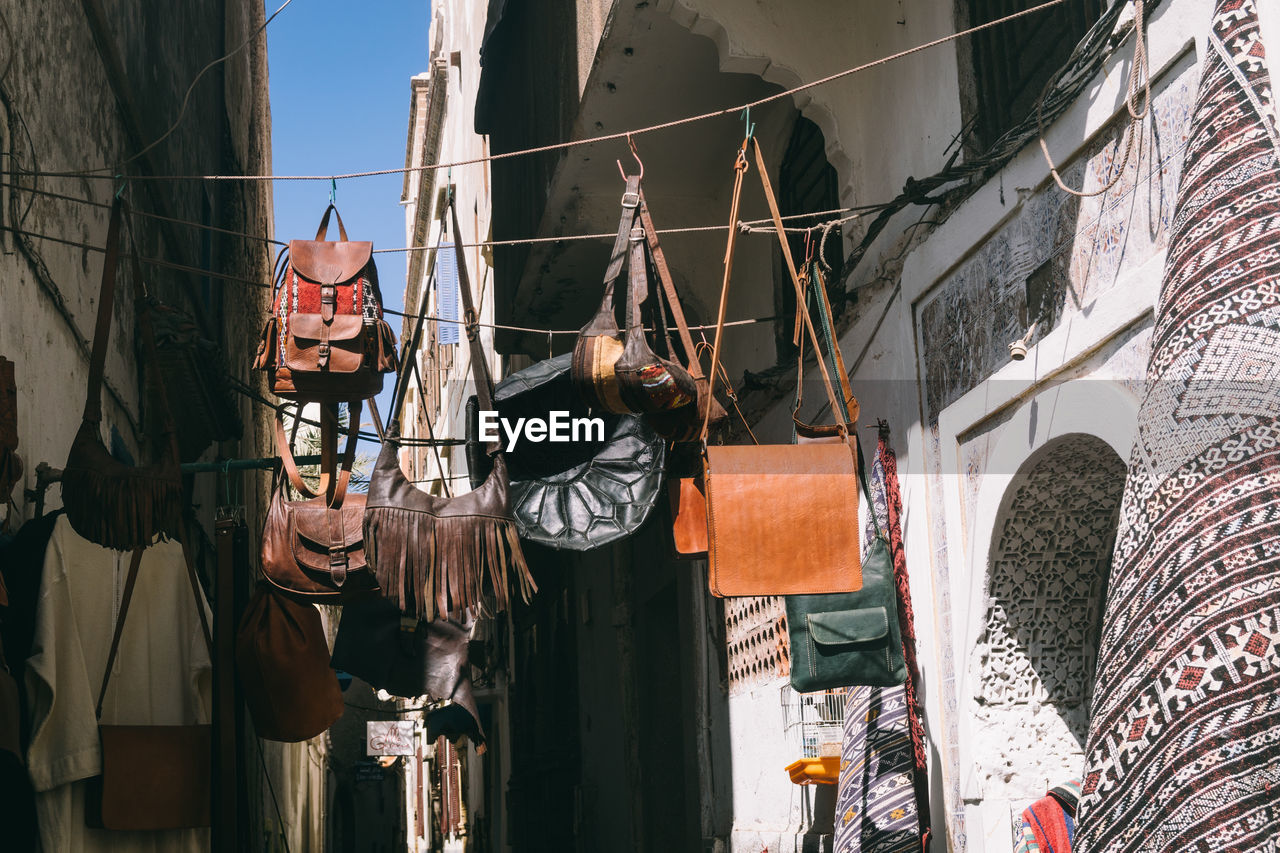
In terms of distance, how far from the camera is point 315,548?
4.70m

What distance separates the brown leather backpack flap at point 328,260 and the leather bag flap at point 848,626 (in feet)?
6.71

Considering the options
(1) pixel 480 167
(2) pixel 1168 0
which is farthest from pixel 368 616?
(1) pixel 480 167

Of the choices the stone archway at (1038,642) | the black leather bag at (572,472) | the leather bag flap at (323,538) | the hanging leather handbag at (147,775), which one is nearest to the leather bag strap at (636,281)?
the leather bag flap at (323,538)

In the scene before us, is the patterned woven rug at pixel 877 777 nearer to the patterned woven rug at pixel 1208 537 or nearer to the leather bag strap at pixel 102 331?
the patterned woven rug at pixel 1208 537

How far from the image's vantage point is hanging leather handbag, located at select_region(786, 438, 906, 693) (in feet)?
16.0

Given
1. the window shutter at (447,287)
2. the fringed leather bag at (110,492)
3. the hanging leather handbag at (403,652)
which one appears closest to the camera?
the fringed leather bag at (110,492)

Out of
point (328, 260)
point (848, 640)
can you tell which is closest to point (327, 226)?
point (328, 260)

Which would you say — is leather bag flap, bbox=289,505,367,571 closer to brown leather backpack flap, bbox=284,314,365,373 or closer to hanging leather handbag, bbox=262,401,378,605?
hanging leather handbag, bbox=262,401,378,605

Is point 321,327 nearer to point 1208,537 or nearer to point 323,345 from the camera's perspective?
point 323,345

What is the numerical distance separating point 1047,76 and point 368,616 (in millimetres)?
3634

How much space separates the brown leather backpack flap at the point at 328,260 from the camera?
4656 millimetres

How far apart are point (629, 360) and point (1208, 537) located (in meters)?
2.22

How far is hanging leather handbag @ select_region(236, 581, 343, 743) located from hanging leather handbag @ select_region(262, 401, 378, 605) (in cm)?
15

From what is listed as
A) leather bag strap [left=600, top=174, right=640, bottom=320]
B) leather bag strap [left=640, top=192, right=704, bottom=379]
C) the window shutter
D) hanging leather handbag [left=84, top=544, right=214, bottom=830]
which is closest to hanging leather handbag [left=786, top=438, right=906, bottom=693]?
leather bag strap [left=640, top=192, right=704, bottom=379]
